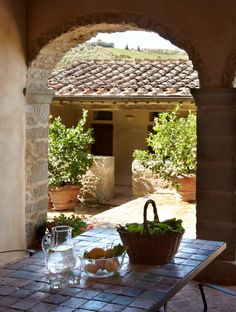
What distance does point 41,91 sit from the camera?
221 inches

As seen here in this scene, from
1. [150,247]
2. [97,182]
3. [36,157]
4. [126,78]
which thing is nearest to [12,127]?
[36,157]

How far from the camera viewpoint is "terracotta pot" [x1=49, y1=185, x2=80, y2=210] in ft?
33.8

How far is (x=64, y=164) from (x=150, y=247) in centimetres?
766

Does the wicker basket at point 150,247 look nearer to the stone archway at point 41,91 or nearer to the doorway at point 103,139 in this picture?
the stone archway at point 41,91

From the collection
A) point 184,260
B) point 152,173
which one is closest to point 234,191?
point 184,260

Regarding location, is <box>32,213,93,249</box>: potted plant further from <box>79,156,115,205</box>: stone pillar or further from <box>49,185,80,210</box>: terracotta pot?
<box>79,156,115,205</box>: stone pillar

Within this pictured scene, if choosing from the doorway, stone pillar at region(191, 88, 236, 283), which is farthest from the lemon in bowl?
the doorway

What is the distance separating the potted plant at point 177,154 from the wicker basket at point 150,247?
5.92 meters

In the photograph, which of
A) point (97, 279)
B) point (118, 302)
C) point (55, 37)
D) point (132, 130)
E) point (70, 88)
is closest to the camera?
point (118, 302)

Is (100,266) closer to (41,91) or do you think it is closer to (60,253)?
(60,253)

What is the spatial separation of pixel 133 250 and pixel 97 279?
0.33 metres

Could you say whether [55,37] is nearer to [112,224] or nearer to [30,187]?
[30,187]

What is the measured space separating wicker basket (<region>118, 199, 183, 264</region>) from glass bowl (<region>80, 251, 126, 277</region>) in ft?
0.70

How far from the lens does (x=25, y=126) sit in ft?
18.0
